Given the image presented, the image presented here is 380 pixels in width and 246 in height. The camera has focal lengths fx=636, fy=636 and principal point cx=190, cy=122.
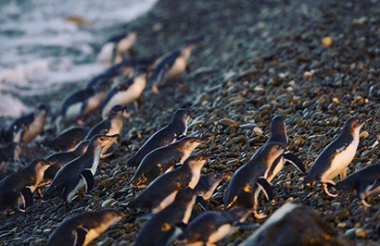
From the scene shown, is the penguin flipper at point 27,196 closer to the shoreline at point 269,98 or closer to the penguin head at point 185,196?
the shoreline at point 269,98

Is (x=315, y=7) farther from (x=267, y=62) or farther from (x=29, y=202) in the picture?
(x=29, y=202)

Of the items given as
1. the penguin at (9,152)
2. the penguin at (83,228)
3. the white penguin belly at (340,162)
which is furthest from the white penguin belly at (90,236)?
the penguin at (9,152)

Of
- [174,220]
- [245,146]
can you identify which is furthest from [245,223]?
[245,146]

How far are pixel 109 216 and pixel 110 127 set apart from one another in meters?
2.50

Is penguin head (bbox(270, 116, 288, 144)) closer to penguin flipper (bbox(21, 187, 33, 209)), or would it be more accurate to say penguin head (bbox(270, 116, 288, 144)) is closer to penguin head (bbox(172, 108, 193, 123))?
penguin head (bbox(172, 108, 193, 123))

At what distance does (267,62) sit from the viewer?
8195 millimetres

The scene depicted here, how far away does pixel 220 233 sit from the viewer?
417cm

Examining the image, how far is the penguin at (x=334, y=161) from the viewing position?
4.76m

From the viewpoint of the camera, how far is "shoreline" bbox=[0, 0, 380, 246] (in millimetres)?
4996

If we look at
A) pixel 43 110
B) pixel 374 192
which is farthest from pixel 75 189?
pixel 43 110

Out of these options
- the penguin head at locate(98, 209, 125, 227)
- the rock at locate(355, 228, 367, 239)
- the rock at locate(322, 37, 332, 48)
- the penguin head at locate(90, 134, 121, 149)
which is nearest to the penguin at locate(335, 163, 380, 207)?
the rock at locate(355, 228, 367, 239)

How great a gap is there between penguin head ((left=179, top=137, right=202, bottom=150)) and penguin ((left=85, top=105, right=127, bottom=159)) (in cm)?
132

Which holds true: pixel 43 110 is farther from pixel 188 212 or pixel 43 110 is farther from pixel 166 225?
pixel 166 225

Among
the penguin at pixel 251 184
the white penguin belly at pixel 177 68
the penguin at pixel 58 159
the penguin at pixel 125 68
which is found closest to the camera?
the penguin at pixel 251 184
